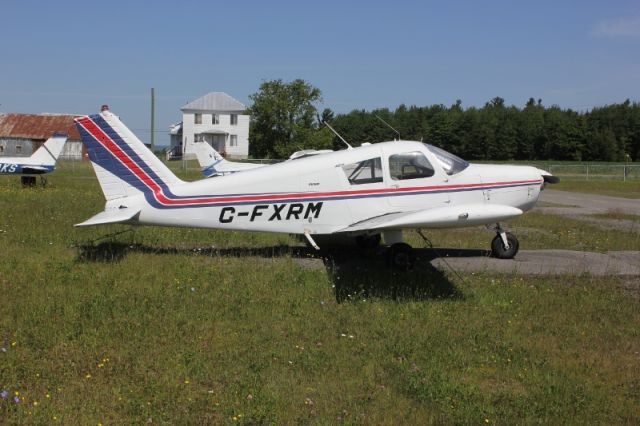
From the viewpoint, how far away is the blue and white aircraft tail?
28.2m

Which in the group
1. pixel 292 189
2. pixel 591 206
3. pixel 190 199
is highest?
pixel 292 189

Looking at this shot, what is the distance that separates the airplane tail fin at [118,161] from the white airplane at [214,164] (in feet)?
52.5

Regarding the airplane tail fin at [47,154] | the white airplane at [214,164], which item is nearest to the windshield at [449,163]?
the white airplane at [214,164]

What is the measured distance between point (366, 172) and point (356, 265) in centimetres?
159

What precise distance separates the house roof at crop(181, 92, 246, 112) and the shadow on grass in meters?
80.1

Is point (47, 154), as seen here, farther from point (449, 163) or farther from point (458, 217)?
point (458, 217)

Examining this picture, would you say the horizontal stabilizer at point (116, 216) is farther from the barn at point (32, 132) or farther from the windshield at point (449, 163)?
the barn at point (32, 132)

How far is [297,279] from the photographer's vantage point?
8516 millimetres

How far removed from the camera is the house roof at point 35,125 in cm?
6750

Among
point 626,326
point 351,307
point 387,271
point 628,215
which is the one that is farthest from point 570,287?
point 628,215

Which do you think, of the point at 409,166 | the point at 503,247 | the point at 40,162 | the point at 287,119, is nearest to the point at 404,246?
the point at 409,166

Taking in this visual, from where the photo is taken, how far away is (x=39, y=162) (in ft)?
94.0

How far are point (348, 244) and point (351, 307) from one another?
448cm

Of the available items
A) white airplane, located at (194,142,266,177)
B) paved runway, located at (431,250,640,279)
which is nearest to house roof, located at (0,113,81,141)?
white airplane, located at (194,142,266,177)
